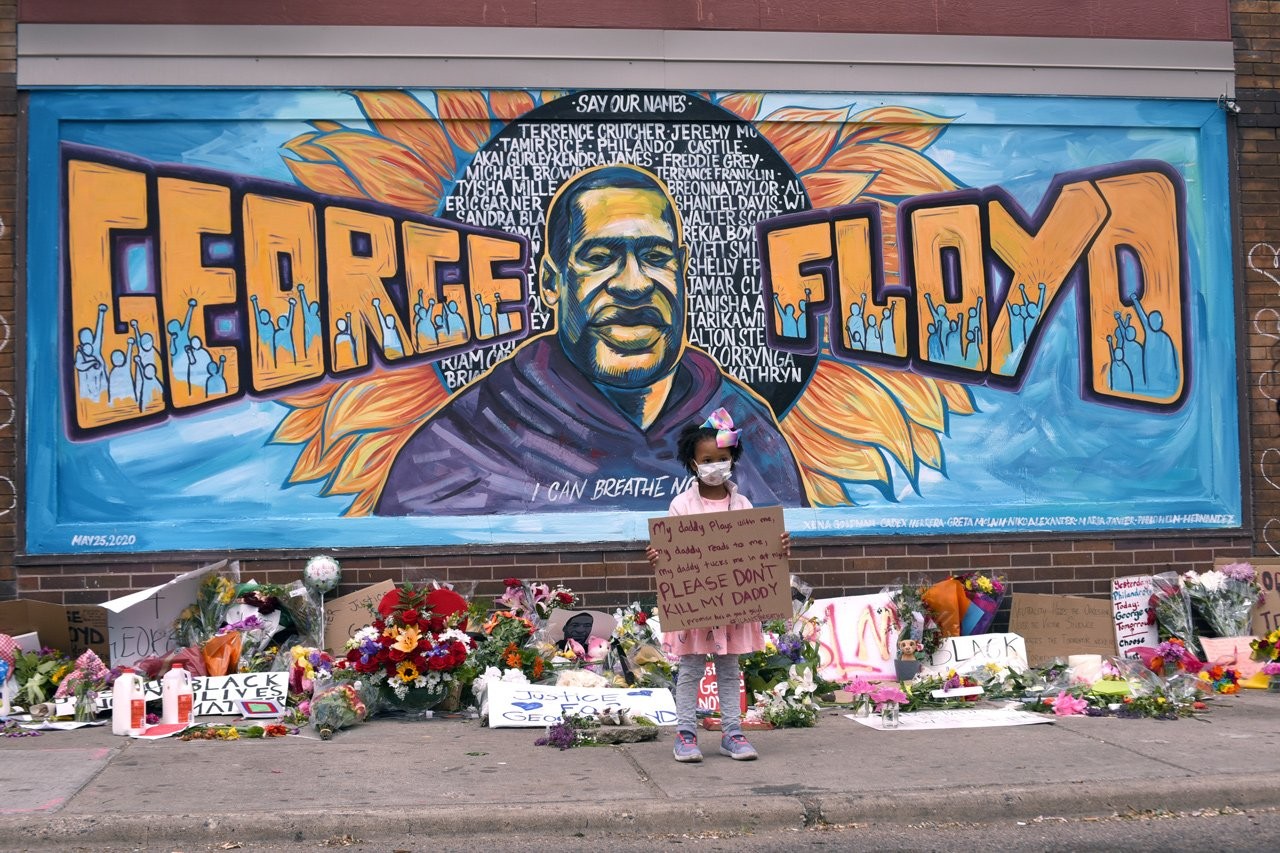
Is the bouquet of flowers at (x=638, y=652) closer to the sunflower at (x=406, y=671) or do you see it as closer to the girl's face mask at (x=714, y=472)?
the sunflower at (x=406, y=671)

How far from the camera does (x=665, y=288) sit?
379 inches

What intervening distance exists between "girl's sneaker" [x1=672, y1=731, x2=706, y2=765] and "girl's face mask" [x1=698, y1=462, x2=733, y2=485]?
126 cm

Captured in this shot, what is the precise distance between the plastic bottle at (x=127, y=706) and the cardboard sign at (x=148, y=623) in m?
1.14

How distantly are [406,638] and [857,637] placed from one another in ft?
10.0

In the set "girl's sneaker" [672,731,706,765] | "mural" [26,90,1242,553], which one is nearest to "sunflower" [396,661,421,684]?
"mural" [26,90,1242,553]

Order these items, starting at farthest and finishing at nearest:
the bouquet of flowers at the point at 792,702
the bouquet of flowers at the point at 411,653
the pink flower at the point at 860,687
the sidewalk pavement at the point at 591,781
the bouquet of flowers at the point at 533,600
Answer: the bouquet of flowers at the point at 533,600 < the pink flower at the point at 860,687 < the bouquet of flowers at the point at 411,653 < the bouquet of flowers at the point at 792,702 < the sidewalk pavement at the point at 591,781

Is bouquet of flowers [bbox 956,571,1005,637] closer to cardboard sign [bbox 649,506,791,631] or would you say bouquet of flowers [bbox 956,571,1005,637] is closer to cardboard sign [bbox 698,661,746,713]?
cardboard sign [bbox 698,661,746,713]

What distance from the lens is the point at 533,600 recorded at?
28.7 ft

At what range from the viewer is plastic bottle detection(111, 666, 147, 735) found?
24.2 ft

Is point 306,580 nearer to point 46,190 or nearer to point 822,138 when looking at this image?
point 46,190

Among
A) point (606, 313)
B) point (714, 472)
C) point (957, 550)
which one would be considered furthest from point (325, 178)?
point (957, 550)

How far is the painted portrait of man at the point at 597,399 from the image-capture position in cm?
936

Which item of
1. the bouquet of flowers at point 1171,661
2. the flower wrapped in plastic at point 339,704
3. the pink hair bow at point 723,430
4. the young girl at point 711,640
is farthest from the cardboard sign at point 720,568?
the bouquet of flowers at point 1171,661

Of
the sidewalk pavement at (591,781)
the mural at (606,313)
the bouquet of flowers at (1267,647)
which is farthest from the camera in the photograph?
the mural at (606,313)
